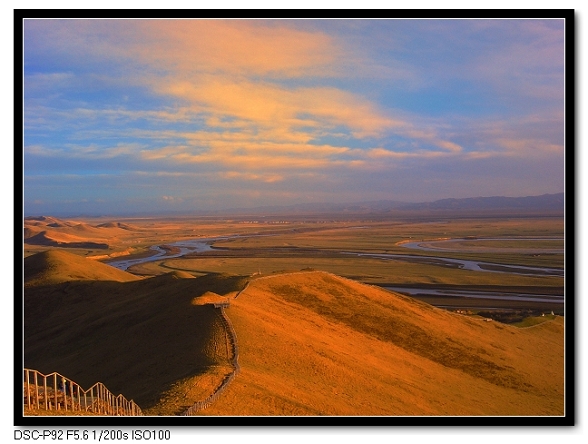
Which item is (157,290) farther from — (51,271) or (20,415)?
(20,415)

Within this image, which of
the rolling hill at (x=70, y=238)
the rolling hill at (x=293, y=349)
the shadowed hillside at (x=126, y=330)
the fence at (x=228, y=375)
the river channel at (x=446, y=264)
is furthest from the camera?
the rolling hill at (x=70, y=238)

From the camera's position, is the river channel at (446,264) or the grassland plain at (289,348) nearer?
the grassland plain at (289,348)

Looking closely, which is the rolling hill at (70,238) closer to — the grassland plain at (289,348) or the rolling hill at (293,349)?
the grassland plain at (289,348)

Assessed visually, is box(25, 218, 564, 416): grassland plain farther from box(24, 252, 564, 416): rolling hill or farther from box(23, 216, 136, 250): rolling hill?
box(23, 216, 136, 250): rolling hill

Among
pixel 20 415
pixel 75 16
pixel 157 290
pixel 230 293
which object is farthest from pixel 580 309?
pixel 157 290

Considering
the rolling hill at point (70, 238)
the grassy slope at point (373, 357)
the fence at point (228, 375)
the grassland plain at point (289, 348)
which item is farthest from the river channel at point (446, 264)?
the fence at point (228, 375)

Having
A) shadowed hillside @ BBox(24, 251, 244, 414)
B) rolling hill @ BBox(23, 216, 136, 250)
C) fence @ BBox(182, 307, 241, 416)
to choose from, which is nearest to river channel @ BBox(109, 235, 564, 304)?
rolling hill @ BBox(23, 216, 136, 250)

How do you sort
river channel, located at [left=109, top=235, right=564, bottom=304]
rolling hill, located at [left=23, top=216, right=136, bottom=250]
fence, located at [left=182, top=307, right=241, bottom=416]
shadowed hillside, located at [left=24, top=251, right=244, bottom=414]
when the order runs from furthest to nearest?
rolling hill, located at [left=23, top=216, right=136, bottom=250]
river channel, located at [left=109, top=235, right=564, bottom=304]
shadowed hillside, located at [left=24, top=251, right=244, bottom=414]
fence, located at [left=182, top=307, right=241, bottom=416]
